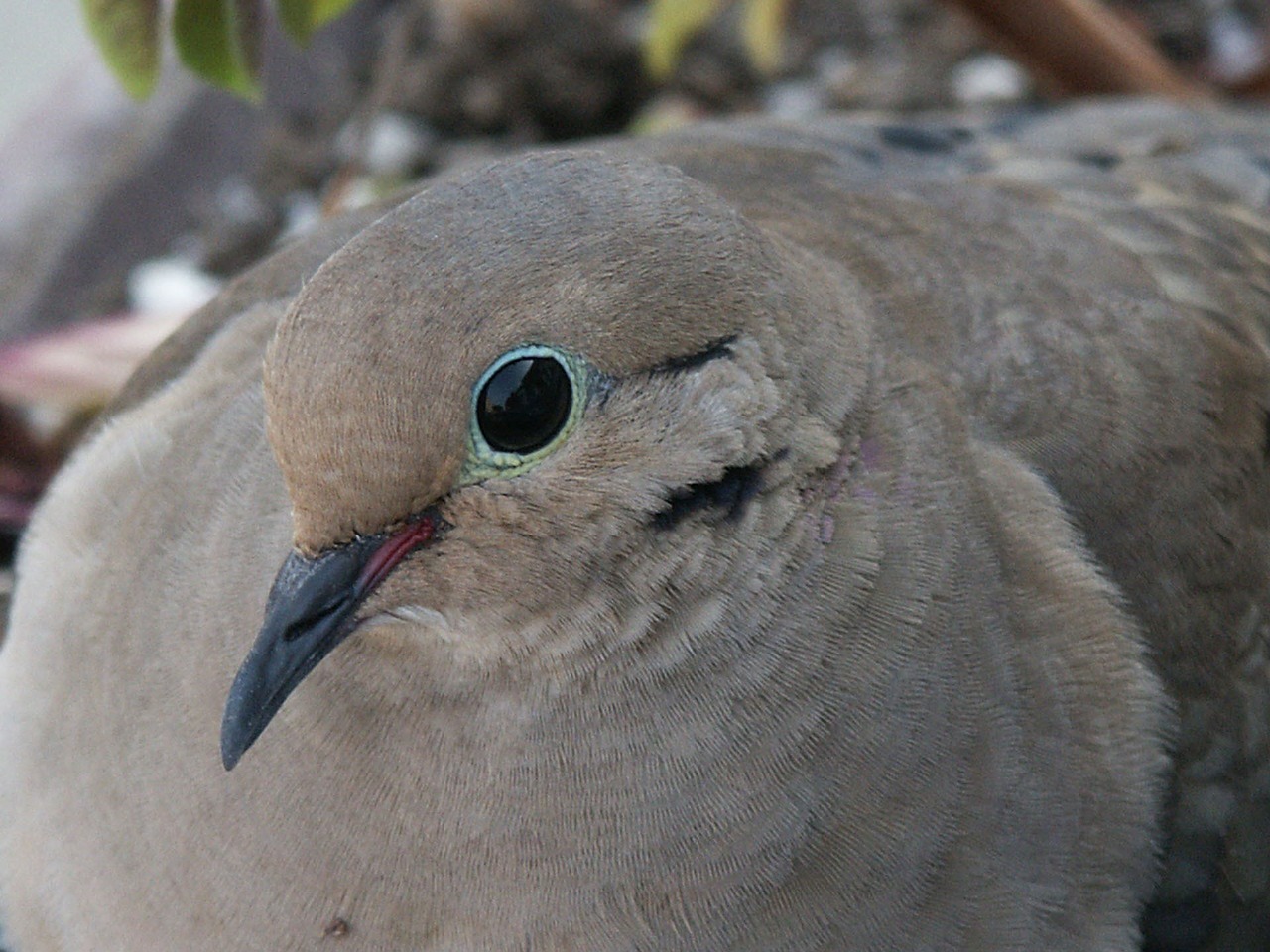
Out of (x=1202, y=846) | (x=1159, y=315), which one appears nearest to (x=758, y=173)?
Result: (x=1159, y=315)

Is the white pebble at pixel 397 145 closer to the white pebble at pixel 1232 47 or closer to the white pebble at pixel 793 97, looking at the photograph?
the white pebble at pixel 793 97

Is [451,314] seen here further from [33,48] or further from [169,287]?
[33,48]

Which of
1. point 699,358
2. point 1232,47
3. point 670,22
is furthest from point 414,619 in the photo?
point 1232,47

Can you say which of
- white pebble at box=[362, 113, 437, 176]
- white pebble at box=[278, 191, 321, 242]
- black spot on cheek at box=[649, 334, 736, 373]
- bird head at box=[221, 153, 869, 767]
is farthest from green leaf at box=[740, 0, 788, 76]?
black spot on cheek at box=[649, 334, 736, 373]

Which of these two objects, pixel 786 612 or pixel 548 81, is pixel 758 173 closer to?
pixel 786 612

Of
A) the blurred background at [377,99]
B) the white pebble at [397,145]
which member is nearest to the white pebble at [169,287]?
the blurred background at [377,99]

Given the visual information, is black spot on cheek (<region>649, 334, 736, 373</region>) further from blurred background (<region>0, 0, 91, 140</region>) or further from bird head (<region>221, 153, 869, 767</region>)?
blurred background (<region>0, 0, 91, 140</region>)
